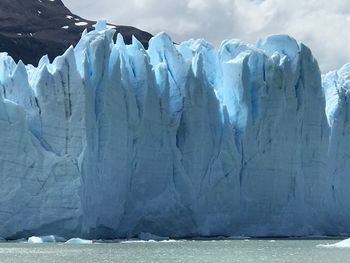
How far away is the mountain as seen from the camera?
5094 centimetres

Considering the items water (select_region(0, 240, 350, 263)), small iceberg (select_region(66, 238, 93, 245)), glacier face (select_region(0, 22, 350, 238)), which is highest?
glacier face (select_region(0, 22, 350, 238))

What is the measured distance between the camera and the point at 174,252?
952 inches

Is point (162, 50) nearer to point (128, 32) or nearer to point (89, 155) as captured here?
point (89, 155)

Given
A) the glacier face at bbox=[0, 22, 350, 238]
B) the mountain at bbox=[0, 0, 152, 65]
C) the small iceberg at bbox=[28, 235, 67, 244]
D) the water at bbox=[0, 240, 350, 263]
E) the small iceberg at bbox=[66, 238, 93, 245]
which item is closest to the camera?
the water at bbox=[0, 240, 350, 263]

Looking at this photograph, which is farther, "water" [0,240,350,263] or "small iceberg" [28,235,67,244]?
"small iceberg" [28,235,67,244]

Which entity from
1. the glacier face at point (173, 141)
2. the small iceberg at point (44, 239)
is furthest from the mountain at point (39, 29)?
the small iceberg at point (44, 239)

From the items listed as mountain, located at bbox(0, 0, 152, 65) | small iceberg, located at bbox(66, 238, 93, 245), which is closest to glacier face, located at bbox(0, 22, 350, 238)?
small iceberg, located at bbox(66, 238, 93, 245)

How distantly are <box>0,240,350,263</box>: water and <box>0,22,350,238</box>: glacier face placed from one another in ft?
4.92

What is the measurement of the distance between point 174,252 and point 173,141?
6.19 metres

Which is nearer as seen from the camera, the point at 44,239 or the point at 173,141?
the point at 44,239

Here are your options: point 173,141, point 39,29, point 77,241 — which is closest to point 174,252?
point 77,241

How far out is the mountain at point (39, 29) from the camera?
50938 millimetres

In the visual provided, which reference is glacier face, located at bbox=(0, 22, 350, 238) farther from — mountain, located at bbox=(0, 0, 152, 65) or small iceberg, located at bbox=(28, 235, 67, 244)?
mountain, located at bbox=(0, 0, 152, 65)

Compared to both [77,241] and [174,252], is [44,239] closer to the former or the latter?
[77,241]
